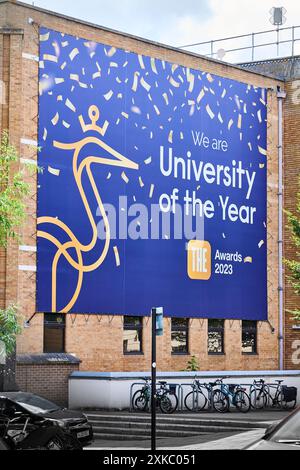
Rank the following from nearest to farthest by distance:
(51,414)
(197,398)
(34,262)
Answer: (51,414) → (197,398) → (34,262)

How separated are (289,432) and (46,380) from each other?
70.5ft

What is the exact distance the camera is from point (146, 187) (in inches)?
1321

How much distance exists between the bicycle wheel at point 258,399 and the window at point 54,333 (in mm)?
6207

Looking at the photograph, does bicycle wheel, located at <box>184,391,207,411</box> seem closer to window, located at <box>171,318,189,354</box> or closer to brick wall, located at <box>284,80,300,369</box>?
window, located at <box>171,318,189,354</box>

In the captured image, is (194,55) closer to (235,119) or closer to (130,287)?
(235,119)

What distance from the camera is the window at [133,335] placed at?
32.8 metres

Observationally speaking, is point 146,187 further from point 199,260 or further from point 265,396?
point 265,396

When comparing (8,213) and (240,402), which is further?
(240,402)

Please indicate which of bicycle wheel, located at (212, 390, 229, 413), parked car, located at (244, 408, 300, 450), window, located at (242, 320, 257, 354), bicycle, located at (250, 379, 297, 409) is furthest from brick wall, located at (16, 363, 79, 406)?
parked car, located at (244, 408, 300, 450)

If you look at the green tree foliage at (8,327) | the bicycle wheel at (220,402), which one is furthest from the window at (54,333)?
the green tree foliage at (8,327)

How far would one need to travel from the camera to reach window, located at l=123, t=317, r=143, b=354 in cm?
3275

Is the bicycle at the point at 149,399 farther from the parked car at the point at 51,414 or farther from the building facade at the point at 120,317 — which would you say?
the parked car at the point at 51,414

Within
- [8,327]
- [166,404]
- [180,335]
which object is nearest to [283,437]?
[8,327]

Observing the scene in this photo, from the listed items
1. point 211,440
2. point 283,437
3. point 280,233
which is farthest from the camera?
point 280,233
